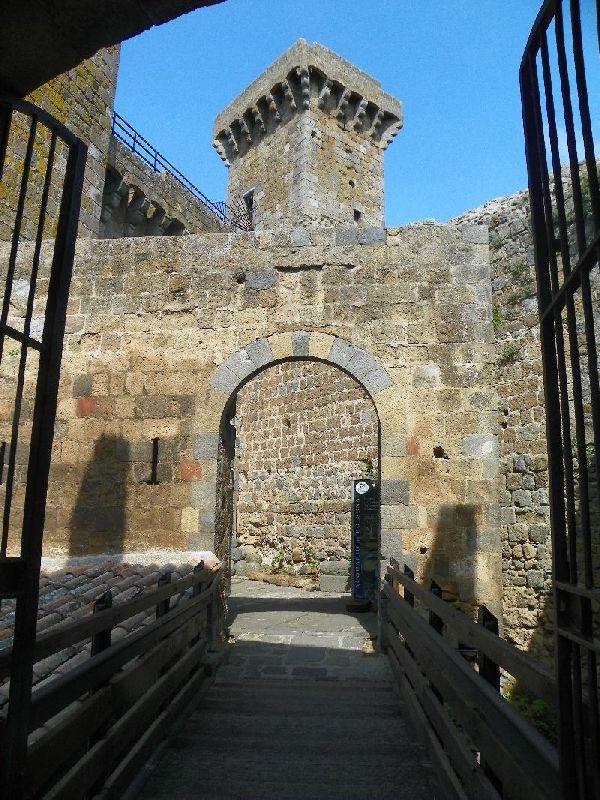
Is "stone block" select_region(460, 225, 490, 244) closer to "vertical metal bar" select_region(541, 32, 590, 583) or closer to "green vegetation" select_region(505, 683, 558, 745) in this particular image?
"green vegetation" select_region(505, 683, 558, 745)

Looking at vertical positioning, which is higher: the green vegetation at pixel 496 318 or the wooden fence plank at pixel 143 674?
the green vegetation at pixel 496 318

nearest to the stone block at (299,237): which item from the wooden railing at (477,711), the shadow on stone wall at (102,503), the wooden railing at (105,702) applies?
the shadow on stone wall at (102,503)

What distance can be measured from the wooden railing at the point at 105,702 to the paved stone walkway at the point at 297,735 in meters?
0.22

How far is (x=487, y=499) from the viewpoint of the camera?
6125 mm

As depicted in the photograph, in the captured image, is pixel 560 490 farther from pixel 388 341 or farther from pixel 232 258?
pixel 232 258

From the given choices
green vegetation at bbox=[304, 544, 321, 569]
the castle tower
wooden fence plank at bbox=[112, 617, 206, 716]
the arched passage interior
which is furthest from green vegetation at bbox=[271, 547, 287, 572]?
the castle tower

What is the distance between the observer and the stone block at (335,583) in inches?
446

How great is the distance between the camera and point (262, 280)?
22.5 ft

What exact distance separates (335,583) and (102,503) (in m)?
5.94

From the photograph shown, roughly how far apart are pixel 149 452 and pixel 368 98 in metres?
15.7

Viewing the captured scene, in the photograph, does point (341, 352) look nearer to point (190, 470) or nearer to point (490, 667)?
point (190, 470)

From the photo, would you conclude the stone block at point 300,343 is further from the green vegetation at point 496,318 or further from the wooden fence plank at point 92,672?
the wooden fence plank at point 92,672

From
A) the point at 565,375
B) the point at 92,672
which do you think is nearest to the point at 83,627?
the point at 92,672

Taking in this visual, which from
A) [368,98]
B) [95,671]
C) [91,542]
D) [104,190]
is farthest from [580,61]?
[368,98]
